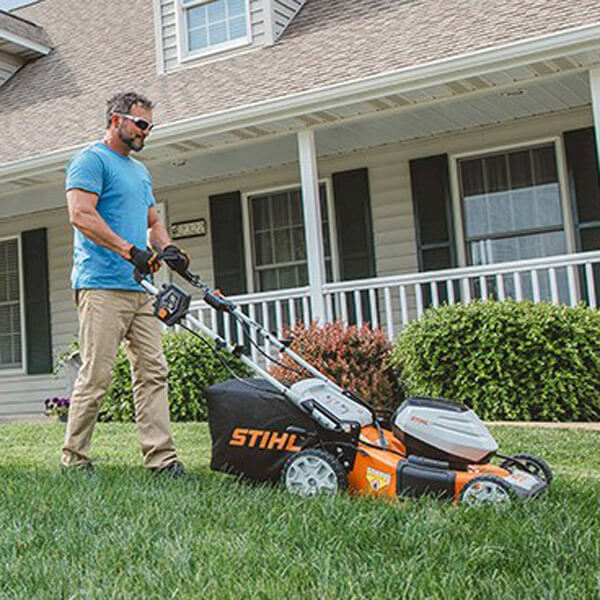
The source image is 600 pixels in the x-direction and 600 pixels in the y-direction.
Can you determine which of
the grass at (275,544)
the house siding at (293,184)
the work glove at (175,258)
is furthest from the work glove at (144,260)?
the house siding at (293,184)

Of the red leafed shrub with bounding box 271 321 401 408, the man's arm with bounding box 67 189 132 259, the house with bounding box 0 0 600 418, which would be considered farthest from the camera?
the house with bounding box 0 0 600 418

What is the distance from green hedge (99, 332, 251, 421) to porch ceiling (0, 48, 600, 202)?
2066mm

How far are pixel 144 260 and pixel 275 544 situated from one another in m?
1.61

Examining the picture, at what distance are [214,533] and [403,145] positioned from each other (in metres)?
7.05

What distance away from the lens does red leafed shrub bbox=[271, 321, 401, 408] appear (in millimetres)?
7051

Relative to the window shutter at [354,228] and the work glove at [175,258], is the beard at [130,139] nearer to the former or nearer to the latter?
the work glove at [175,258]

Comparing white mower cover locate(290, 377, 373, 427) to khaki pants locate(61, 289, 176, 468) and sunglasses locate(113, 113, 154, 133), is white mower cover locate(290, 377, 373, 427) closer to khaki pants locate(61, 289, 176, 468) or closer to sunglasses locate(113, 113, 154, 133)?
khaki pants locate(61, 289, 176, 468)

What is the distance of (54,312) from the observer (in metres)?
11.4

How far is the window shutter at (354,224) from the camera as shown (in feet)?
30.5

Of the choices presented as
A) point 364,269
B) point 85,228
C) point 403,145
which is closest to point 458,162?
point 403,145

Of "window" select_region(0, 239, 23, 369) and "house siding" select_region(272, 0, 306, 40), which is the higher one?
"house siding" select_region(272, 0, 306, 40)

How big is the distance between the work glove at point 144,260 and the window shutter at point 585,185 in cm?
552

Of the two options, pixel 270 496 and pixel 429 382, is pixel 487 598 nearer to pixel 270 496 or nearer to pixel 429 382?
pixel 270 496

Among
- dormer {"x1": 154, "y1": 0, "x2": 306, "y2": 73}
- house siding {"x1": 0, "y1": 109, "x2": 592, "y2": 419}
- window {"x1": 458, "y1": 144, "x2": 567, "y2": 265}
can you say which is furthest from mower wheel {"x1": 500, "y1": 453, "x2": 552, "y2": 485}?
dormer {"x1": 154, "y1": 0, "x2": 306, "y2": 73}
